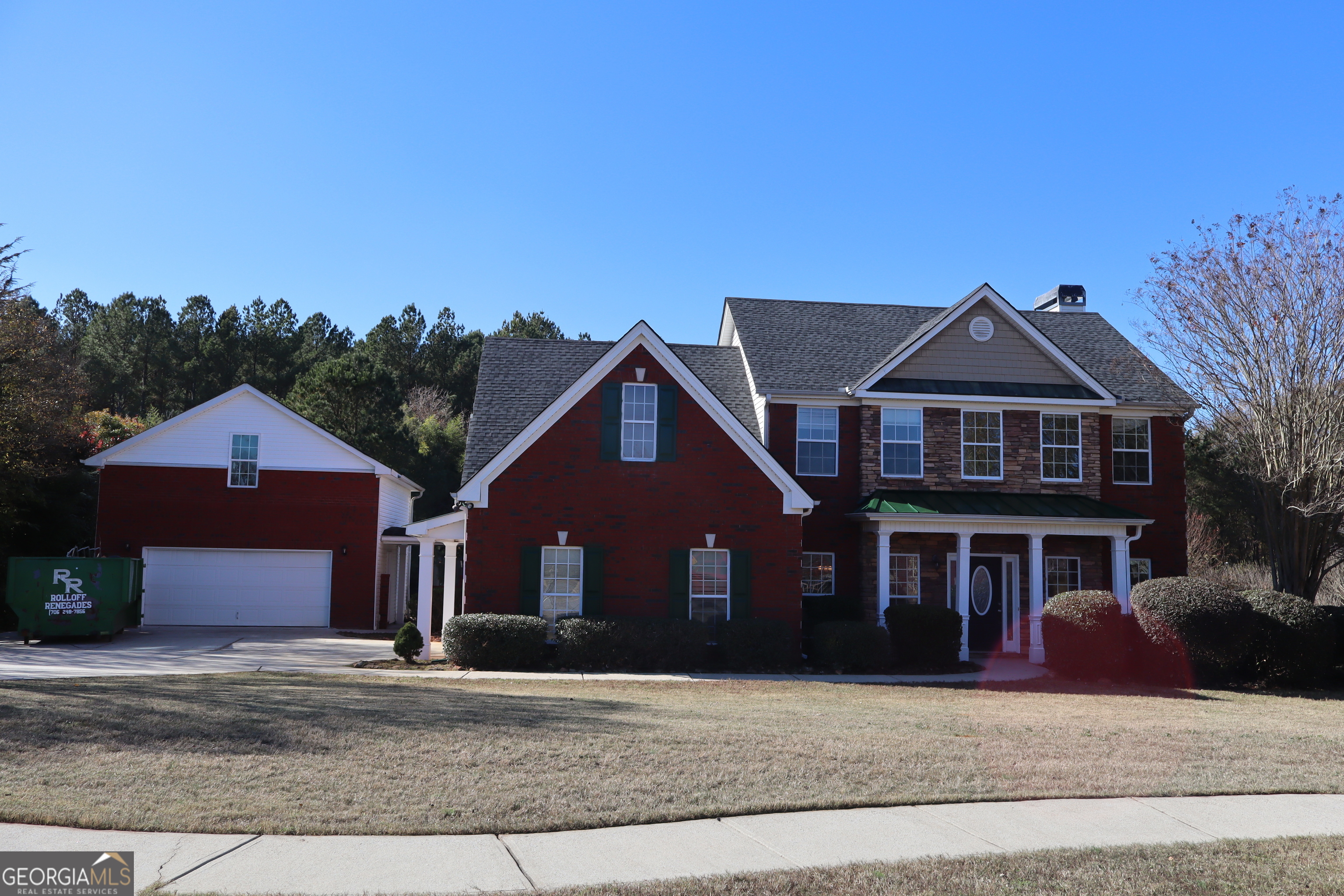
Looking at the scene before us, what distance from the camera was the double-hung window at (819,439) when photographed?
75.4 feet

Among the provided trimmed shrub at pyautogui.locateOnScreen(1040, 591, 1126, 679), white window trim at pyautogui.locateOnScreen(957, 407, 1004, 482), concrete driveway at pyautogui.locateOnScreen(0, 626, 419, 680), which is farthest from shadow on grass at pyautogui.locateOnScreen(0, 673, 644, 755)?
white window trim at pyautogui.locateOnScreen(957, 407, 1004, 482)

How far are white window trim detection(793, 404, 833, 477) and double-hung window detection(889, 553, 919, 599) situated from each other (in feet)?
8.13

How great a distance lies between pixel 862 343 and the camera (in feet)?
83.4

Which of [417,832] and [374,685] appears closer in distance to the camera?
[417,832]

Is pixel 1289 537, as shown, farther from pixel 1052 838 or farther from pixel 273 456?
pixel 273 456

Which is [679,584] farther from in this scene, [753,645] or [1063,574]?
[1063,574]

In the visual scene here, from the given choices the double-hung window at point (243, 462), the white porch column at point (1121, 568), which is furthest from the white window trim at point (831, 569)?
the double-hung window at point (243, 462)

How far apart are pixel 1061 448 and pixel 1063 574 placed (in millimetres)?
3079

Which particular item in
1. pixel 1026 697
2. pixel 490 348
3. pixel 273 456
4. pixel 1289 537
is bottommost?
pixel 1026 697

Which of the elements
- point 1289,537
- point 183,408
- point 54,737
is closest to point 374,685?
point 54,737

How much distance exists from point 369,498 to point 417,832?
875 inches

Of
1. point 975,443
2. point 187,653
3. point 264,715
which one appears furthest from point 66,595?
point 975,443

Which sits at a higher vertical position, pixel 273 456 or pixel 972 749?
pixel 273 456

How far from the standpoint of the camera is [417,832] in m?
6.60
